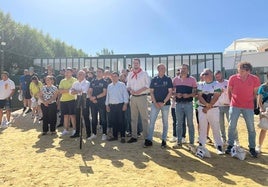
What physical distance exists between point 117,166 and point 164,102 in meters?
2.01

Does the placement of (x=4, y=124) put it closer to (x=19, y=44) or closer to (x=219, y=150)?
(x=219, y=150)

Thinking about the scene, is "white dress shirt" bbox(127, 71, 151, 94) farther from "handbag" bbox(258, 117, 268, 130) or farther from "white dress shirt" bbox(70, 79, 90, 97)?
"handbag" bbox(258, 117, 268, 130)

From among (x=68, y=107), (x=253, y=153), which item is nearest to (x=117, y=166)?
(x=253, y=153)

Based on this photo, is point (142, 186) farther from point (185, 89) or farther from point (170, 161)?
point (185, 89)

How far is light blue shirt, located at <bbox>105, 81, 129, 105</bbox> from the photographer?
7577 millimetres

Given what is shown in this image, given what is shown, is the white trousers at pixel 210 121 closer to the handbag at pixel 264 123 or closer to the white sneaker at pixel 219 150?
the white sneaker at pixel 219 150

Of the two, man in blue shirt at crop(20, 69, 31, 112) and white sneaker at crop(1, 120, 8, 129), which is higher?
man in blue shirt at crop(20, 69, 31, 112)

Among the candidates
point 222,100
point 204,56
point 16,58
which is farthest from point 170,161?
point 16,58

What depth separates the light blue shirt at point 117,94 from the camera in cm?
758

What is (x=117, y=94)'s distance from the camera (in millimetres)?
7574

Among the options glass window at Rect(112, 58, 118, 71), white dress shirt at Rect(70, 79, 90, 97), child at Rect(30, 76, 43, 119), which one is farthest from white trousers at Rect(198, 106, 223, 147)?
glass window at Rect(112, 58, 118, 71)

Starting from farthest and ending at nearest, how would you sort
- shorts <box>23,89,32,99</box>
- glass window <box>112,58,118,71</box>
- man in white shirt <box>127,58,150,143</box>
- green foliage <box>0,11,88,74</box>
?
green foliage <box>0,11,88,74</box> < glass window <box>112,58,118,71</box> < shorts <box>23,89,32,99</box> < man in white shirt <box>127,58,150,143</box>

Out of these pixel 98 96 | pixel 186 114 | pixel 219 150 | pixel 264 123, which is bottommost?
pixel 219 150

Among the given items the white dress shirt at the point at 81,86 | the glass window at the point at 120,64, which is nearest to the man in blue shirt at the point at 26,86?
the white dress shirt at the point at 81,86
